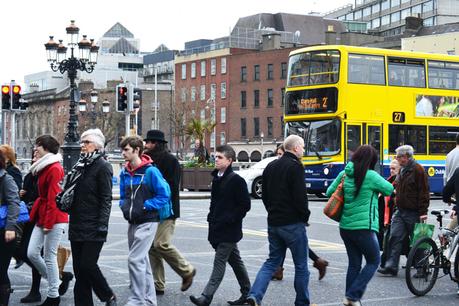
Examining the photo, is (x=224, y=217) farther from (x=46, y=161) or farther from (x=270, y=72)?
(x=270, y=72)

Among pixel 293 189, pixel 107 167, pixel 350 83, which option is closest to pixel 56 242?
pixel 107 167

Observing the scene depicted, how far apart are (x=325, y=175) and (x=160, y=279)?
1881 cm

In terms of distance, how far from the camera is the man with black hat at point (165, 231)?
10289 mm

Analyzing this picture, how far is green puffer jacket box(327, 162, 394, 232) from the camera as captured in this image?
923 centimetres

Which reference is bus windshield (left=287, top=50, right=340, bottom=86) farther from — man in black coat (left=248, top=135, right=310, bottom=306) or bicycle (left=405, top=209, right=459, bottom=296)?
man in black coat (left=248, top=135, right=310, bottom=306)

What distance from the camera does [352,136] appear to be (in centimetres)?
2823

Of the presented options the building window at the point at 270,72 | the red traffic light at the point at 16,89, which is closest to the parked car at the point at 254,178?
the red traffic light at the point at 16,89

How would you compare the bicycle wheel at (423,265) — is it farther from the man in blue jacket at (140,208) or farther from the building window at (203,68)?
the building window at (203,68)

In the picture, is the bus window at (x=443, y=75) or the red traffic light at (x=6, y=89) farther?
the bus window at (x=443, y=75)

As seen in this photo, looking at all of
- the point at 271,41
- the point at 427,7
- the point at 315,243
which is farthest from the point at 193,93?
the point at 315,243

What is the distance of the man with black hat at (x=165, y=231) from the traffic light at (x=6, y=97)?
1780 centimetres

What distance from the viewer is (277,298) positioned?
10.4 m

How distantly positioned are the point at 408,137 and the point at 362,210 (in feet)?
68.5

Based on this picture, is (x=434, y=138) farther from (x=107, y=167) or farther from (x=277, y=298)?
(x=107, y=167)
